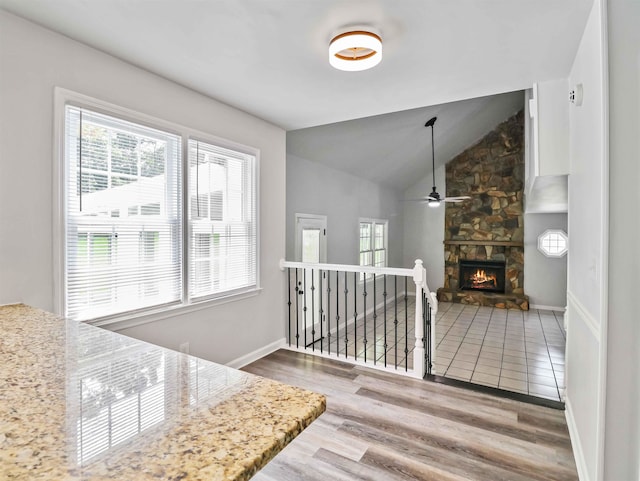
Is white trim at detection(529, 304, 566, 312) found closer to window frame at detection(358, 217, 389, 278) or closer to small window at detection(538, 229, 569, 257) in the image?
small window at detection(538, 229, 569, 257)

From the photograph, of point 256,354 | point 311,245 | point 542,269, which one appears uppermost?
point 311,245

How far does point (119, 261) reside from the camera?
2.38m

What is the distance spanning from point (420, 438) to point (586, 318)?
4.04 ft

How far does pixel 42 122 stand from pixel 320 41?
1668mm

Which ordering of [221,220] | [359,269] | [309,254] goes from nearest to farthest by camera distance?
[221,220] → [359,269] → [309,254]

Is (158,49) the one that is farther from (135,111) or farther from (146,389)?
(146,389)

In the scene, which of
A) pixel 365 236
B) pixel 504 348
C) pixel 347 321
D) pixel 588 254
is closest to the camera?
pixel 588 254

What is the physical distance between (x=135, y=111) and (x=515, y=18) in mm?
2419

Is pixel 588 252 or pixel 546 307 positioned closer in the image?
pixel 588 252

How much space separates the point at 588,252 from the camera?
1940 mm

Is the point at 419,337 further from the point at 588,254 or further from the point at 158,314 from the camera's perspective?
the point at 158,314

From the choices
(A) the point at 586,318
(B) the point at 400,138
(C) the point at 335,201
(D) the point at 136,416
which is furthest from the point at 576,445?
(B) the point at 400,138

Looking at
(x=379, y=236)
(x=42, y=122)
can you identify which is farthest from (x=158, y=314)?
(x=379, y=236)

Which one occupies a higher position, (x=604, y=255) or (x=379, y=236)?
(x=379, y=236)
